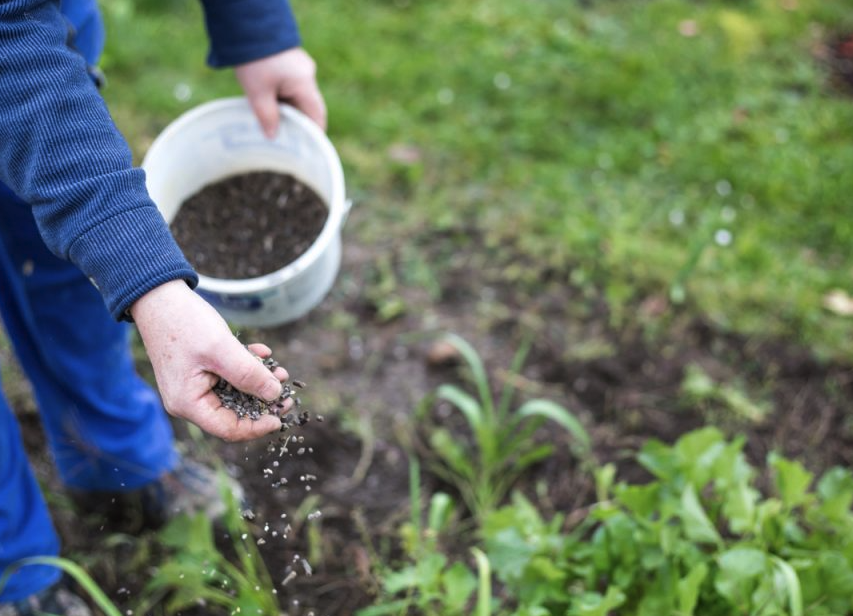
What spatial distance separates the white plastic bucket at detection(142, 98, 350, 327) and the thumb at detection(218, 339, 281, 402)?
54cm

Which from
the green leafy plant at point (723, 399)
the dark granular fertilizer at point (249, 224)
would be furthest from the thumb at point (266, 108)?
the green leafy plant at point (723, 399)

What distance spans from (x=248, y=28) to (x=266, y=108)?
6.4 inches

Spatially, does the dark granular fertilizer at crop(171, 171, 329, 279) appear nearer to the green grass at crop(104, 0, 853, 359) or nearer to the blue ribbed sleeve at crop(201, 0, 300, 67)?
the blue ribbed sleeve at crop(201, 0, 300, 67)

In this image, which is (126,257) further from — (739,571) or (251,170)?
(739,571)

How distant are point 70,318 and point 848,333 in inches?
81.7

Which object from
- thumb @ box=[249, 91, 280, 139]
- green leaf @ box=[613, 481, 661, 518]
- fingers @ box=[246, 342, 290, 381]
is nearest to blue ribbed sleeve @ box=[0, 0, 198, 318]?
fingers @ box=[246, 342, 290, 381]

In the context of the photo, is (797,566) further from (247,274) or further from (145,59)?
(145,59)

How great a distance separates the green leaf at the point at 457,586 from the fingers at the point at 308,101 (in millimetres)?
956

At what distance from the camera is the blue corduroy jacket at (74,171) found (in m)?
1.04

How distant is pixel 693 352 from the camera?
2.39 metres

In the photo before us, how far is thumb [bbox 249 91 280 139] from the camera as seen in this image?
5.51 ft

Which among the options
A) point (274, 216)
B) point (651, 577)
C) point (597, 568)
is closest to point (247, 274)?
point (274, 216)

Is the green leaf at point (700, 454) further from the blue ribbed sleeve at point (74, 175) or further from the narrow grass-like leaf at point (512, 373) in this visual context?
the blue ribbed sleeve at point (74, 175)

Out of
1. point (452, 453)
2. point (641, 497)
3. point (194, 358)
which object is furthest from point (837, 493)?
point (194, 358)
